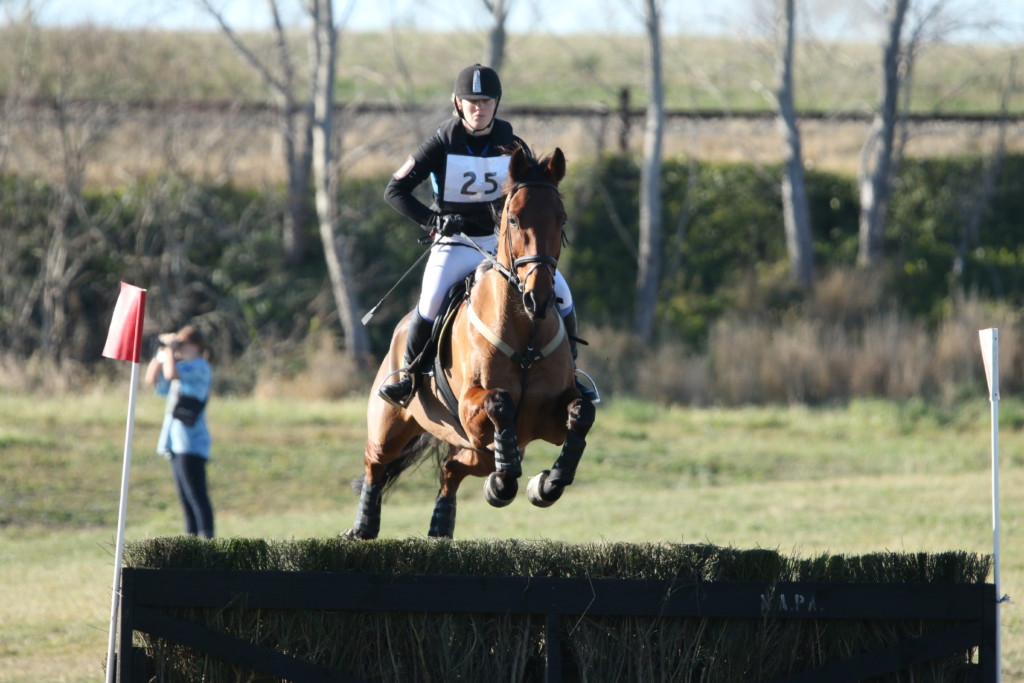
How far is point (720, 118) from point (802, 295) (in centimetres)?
551

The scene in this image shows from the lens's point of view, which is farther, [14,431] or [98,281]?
[98,281]

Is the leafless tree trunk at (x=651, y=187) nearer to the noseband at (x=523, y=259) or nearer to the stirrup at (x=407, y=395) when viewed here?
the stirrup at (x=407, y=395)

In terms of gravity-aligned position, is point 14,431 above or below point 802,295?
below

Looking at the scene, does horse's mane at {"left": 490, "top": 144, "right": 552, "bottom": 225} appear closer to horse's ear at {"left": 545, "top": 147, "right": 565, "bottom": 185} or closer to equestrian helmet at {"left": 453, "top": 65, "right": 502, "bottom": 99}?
horse's ear at {"left": 545, "top": 147, "right": 565, "bottom": 185}

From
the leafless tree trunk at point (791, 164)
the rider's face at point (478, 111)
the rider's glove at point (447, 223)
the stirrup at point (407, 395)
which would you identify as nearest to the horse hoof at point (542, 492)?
the stirrup at point (407, 395)

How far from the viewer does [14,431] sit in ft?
47.9

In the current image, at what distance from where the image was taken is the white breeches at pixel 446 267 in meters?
6.30

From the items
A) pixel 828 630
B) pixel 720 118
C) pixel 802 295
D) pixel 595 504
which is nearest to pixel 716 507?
pixel 595 504

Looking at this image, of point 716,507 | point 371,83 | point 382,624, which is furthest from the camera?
point 371,83

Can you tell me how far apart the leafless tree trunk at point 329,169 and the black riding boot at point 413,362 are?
13645 mm

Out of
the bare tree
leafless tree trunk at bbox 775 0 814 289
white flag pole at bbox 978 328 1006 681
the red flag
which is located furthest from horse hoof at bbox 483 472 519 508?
leafless tree trunk at bbox 775 0 814 289

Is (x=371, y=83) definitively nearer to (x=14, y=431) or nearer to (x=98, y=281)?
(x=98, y=281)

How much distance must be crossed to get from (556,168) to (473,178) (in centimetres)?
93

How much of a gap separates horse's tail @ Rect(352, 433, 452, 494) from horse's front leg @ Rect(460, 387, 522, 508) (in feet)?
5.24
